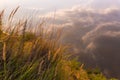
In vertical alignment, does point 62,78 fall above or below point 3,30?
below

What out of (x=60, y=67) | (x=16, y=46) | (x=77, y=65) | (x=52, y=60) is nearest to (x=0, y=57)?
(x=16, y=46)

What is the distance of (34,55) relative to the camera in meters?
6.13

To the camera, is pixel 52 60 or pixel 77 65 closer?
pixel 52 60

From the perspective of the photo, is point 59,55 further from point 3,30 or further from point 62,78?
point 3,30

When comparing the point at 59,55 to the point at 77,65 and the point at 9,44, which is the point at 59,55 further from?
the point at 77,65

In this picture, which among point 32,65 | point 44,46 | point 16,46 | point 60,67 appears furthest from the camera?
point 44,46

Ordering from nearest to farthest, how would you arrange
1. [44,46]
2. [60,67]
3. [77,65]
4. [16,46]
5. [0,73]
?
[0,73] < [16,46] < [60,67] < [44,46] < [77,65]

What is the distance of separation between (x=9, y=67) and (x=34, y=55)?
1.00m

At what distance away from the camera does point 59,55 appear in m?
6.47

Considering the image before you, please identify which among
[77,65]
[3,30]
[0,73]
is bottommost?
[77,65]

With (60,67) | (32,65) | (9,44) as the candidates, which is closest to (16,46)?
(9,44)

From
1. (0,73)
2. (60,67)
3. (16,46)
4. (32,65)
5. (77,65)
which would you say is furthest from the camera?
(77,65)

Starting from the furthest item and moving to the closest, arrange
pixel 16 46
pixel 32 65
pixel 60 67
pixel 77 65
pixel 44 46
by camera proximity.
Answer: pixel 77 65
pixel 44 46
pixel 60 67
pixel 16 46
pixel 32 65

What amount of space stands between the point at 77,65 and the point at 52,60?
4448 mm
